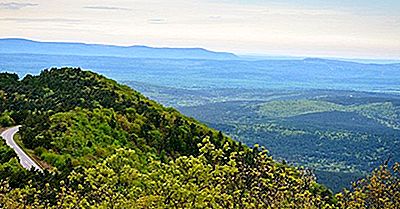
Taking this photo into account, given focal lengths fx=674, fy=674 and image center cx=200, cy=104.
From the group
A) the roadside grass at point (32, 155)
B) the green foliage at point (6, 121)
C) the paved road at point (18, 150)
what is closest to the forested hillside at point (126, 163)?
the green foliage at point (6, 121)

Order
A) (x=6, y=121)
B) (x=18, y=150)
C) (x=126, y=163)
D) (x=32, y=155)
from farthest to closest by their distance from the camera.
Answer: (x=6, y=121) → (x=18, y=150) → (x=32, y=155) → (x=126, y=163)

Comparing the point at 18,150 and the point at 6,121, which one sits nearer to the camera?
the point at 18,150

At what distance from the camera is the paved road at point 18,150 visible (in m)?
34.6

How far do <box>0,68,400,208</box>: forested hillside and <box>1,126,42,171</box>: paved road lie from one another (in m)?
0.72

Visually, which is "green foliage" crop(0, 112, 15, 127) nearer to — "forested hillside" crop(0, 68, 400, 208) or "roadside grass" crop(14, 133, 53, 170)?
"forested hillside" crop(0, 68, 400, 208)

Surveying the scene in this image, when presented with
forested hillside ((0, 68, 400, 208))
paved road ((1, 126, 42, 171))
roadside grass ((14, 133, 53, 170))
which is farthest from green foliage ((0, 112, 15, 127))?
roadside grass ((14, 133, 53, 170))

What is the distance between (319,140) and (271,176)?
5855 inches

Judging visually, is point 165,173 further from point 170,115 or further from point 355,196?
point 170,115

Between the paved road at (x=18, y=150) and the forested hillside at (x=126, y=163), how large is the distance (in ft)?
2.36

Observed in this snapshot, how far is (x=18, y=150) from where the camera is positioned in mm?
37969

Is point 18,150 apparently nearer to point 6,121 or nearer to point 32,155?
point 32,155

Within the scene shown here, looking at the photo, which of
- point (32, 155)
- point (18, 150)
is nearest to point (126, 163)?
point (32, 155)

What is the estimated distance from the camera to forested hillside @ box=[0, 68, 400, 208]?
57.8ft

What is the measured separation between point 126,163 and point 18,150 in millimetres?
20850
